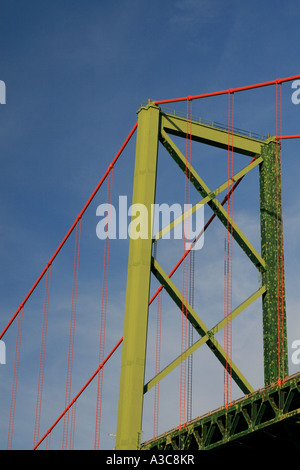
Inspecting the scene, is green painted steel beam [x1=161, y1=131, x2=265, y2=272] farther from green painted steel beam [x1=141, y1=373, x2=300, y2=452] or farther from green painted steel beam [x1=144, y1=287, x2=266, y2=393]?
green painted steel beam [x1=141, y1=373, x2=300, y2=452]

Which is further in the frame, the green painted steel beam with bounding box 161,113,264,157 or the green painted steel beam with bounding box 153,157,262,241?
the green painted steel beam with bounding box 161,113,264,157

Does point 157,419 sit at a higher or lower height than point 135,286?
lower

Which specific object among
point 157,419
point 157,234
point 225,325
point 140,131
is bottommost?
point 157,419

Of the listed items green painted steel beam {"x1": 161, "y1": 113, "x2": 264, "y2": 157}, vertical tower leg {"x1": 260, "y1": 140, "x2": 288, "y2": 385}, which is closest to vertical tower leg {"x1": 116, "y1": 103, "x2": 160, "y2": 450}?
green painted steel beam {"x1": 161, "y1": 113, "x2": 264, "y2": 157}

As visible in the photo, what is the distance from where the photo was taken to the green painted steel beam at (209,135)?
4575 cm

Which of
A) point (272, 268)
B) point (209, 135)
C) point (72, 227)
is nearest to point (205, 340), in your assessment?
point (272, 268)

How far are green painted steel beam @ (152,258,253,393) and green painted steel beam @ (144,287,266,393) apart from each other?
215 mm

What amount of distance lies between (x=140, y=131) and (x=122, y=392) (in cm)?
1174

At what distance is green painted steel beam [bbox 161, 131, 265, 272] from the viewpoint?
1773 inches

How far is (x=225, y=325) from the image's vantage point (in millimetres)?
42781

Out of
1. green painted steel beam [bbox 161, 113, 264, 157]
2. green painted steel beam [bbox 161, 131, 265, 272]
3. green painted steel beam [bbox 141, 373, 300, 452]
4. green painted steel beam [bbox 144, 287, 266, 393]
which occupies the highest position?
green painted steel beam [bbox 161, 113, 264, 157]
